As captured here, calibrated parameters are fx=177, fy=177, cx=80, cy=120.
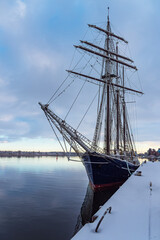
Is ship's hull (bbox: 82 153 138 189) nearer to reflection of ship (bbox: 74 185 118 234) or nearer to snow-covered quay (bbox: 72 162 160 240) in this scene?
reflection of ship (bbox: 74 185 118 234)

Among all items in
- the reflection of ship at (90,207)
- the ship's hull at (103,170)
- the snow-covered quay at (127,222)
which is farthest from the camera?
the ship's hull at (103,170)

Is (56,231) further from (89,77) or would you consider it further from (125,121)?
(125,121)

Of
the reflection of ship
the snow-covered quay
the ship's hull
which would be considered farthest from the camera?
the ship's hull

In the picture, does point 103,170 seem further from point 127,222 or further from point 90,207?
point 127,222

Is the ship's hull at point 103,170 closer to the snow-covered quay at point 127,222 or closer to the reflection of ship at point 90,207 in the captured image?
the reflection of ship at point 90,207

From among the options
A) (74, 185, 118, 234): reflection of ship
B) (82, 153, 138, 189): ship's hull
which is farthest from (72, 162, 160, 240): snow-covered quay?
(82, 153, 138, 189): ship's hull

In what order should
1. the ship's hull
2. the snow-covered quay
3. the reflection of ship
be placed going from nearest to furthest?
1. the snow-covered quay
2. the reflection of ship
3. the ship's hull

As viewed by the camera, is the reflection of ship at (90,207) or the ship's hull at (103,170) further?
the ship's hull at (103,170)

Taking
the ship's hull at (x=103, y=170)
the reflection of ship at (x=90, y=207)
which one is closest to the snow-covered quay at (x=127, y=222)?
the reflection of ship at (x=90, y=207)

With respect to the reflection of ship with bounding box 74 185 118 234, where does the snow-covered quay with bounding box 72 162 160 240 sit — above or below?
above

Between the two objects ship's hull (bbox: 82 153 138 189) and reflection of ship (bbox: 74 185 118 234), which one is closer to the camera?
reflection of ship (bbox: 74 185 118 234)

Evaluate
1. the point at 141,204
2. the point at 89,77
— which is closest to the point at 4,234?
the point at 141,204

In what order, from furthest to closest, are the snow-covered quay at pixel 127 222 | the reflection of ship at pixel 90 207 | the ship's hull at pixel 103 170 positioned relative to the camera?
the ship's hull at pixel 103 170 < the reflection of ship at pixel 90 207 < the snow-covered quay at pixel 127 222

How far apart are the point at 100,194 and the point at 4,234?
1153 cm
